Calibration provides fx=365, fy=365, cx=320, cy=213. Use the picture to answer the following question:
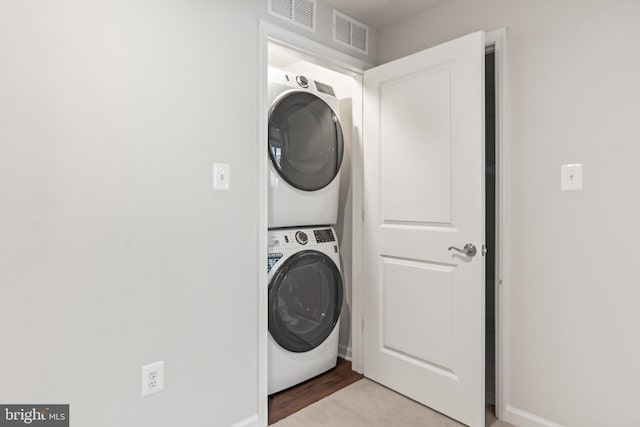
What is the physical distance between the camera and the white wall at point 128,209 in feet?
4.00

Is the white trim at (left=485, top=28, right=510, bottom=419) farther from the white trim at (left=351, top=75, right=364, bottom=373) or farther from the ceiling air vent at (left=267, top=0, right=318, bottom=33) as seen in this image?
the ceiling air vent at (left=267, top=0, right=318, bottom=33)

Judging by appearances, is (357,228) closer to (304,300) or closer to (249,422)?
(304,300)

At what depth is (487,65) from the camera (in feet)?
7.63

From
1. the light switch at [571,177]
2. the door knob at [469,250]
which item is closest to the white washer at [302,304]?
the door knob at [469,250]

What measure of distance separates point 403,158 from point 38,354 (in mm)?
1889

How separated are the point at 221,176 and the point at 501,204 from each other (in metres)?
1.43

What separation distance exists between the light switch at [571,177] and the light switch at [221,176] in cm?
157

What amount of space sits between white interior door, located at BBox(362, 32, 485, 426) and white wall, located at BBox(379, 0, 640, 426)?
0.23 m

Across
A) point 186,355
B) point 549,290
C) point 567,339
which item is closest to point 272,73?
point 186,355

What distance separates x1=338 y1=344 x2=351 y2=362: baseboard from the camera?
2.69 m

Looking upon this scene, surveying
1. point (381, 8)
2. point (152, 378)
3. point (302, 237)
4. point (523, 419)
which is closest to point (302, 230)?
point (302, 237)

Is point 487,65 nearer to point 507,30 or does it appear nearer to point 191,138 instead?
point 507,30

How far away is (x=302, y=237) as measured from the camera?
2.28 meters

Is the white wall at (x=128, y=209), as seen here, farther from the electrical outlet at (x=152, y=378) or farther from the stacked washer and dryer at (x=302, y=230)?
the stacked washer and dryer at (x=302, y=230)
